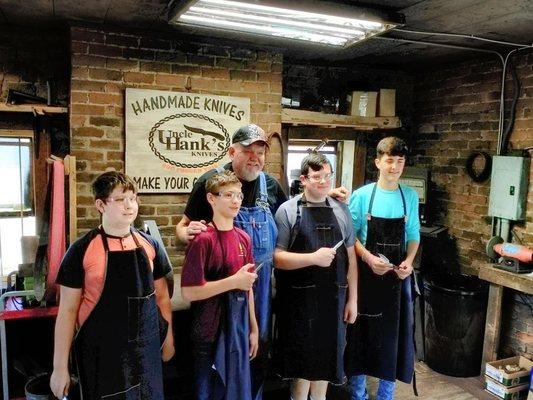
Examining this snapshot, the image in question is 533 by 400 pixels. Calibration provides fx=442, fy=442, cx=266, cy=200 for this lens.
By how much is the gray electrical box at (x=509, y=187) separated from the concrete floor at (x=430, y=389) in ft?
4.81

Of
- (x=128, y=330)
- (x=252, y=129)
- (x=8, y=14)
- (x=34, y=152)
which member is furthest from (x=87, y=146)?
(x=128, y=330)

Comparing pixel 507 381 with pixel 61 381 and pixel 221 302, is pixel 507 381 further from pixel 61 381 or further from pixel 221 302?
pixel 61 381

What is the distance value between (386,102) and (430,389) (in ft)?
8.93

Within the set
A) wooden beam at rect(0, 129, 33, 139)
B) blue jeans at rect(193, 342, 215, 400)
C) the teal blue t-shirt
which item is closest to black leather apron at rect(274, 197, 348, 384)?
the teal blue t-shirt

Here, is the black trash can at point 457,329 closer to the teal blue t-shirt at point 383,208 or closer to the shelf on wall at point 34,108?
the teal blue t-shirt at point 383,208

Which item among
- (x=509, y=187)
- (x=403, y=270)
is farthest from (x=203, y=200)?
(x=509, y=187)

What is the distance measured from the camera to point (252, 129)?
2.48 m

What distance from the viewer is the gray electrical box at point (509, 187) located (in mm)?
3818

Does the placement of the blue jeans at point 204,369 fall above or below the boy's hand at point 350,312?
below

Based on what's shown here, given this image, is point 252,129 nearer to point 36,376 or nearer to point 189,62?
point 189,62

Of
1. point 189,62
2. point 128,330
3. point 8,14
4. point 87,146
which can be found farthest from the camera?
point 189,62

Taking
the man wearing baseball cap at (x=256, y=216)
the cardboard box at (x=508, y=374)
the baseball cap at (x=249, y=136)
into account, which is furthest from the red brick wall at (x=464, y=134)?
the baseball cap at (x=249, y=136)

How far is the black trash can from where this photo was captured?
3.78 m

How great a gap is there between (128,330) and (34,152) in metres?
2.37
